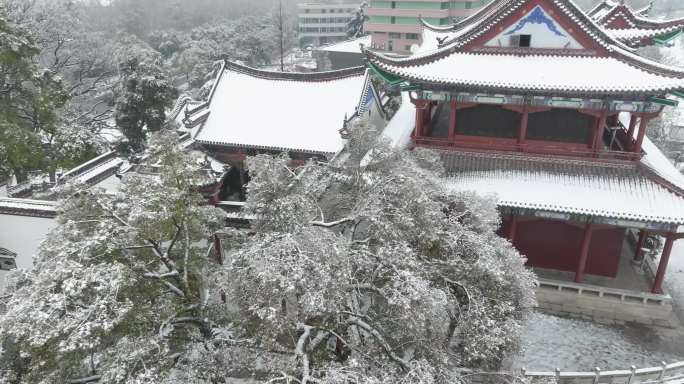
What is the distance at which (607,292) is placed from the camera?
15211 mm

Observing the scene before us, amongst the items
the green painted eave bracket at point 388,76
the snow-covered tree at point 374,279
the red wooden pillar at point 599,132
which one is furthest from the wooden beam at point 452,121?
the snow-covered tree at point 374,279

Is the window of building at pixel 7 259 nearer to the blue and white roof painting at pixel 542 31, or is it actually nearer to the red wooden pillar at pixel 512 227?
the red wooden pillar at pixel 512 227

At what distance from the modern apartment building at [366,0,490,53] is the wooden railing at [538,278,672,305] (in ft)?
154

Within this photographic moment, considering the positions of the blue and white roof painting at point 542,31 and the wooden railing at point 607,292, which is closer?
the wooden railing at point 607,292

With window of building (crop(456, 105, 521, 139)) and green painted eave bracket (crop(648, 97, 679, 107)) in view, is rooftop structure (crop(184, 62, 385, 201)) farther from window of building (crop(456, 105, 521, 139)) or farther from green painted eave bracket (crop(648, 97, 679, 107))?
green painted eave bracket (crop(648, 97, 679, 107))

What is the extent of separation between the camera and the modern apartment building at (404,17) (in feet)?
185

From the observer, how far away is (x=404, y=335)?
28.0 ft

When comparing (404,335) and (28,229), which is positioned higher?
(404,335)

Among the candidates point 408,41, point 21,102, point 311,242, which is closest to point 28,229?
point 21,102

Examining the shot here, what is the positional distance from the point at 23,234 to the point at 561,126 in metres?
19.1

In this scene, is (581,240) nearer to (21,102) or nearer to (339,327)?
(339,327)

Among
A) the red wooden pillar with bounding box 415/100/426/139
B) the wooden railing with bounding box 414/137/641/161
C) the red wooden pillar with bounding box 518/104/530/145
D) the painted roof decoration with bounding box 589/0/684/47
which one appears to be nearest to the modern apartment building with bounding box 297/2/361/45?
the painted roof decoration with bounding box 589/0/684/47

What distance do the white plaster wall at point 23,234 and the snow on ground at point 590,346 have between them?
15.7 meters

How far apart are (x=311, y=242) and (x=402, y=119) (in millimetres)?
15014
